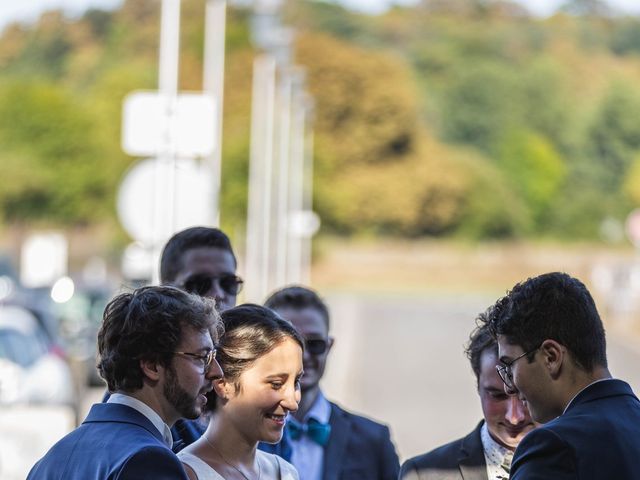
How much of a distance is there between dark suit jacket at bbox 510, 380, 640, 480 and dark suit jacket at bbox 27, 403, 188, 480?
908mm

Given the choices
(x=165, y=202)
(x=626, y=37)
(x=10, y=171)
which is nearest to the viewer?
(x=165, y=202)

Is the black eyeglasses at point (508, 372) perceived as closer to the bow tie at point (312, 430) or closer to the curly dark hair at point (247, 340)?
the curly dark hair at point (247, 340)

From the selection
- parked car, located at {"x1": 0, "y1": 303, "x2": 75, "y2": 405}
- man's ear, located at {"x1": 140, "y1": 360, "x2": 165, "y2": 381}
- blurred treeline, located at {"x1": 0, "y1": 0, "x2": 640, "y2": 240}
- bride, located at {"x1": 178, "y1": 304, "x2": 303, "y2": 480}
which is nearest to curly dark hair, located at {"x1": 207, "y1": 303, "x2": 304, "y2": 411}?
bride, located at {"x1": 178, "y1": 304, "x2": 303, "y2": 480}

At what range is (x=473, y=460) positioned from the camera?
5.23 metres

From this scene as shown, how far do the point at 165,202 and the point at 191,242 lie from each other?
25.7ft

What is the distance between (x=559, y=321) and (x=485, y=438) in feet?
4.34

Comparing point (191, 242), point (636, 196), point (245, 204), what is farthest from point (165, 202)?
point (636, 196)

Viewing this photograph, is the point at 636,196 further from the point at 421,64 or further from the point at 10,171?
the point at 10,171

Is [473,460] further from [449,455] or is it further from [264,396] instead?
[264,396]

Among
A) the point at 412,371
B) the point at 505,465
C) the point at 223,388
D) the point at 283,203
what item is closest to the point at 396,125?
the point at 283,203

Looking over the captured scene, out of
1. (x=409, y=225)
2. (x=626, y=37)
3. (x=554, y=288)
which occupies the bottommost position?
(x=409, y=225)

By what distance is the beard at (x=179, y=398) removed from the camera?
401cm

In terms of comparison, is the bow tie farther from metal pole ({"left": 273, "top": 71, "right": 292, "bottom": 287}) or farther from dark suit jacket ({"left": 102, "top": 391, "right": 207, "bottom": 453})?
metal pole ({"left": 273, "top": 71, "right": 292, "bottom": 287})

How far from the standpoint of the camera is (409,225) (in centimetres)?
10350
